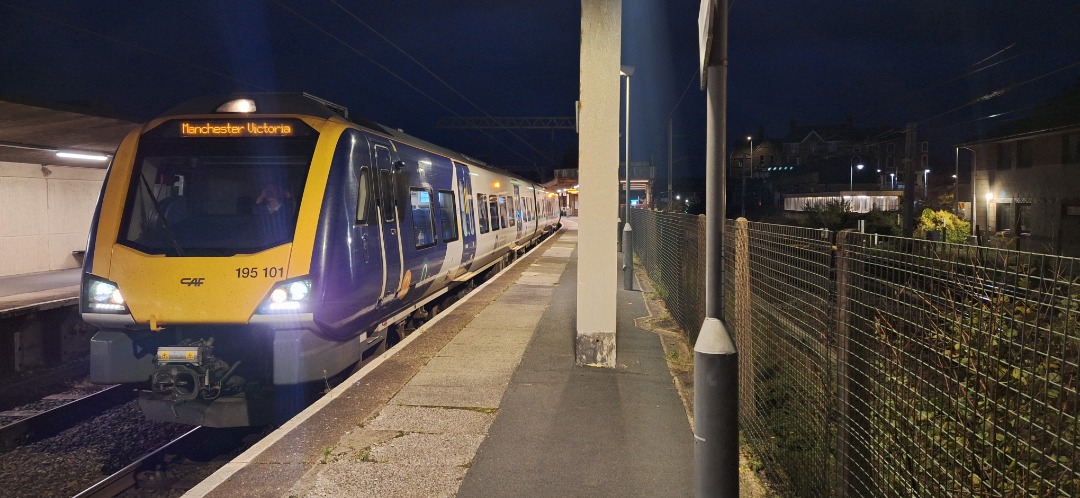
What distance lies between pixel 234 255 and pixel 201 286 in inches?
14.8

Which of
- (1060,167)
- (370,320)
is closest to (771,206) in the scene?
(1060,167)

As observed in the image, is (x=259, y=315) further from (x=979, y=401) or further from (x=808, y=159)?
(x=808, y=159)

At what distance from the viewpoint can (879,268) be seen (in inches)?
124

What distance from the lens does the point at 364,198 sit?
7.09 meters

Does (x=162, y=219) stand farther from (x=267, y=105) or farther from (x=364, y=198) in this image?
(x=364, y=198)

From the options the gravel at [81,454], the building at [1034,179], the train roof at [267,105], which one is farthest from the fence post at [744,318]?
the building at [1034,179]

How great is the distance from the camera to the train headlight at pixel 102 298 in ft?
Result: 20.2

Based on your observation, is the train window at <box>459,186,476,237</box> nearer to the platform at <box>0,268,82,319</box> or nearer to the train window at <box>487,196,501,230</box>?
the train window at <box>487,196,501,230</box>

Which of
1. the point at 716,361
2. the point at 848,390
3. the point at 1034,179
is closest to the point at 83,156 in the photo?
the point at 716,361

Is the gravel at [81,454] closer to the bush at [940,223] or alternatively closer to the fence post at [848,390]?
Answer: the fence post at [848,390]

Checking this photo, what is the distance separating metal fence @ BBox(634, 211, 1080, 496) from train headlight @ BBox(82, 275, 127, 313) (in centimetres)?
544

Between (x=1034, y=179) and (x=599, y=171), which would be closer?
(x=599, y=171)

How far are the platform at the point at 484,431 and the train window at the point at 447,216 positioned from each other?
2.28 meters

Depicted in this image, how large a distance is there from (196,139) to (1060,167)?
3134cm
